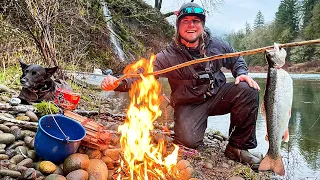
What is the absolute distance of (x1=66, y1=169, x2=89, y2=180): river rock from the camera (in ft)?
10.1

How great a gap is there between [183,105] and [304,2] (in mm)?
68153

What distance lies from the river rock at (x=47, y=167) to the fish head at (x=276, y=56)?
2.12 m

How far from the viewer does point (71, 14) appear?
1034 centimetres

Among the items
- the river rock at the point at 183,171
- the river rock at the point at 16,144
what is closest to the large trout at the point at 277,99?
the river rock at the point at 183,171

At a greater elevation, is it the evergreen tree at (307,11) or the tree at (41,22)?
the evergreen tree at (307,11)

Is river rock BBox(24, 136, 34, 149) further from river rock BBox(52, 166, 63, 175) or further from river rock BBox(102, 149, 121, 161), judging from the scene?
river rock BBox(102, 149, 121, 161)

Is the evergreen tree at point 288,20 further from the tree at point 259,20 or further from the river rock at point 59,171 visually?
the river rock at point 59,171

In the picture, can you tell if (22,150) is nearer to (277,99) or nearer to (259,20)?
(277,99)

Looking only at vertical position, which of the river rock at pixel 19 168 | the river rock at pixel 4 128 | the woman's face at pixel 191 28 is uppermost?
the woman's face at pixel 191 28

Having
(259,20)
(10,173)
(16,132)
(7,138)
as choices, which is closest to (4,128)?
(16,132)

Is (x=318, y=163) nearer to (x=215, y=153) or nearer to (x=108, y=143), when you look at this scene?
(x=215, y=153)

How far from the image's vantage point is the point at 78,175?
308 centimetres

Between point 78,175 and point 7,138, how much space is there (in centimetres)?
91

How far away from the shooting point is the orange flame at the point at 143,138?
3.21m
